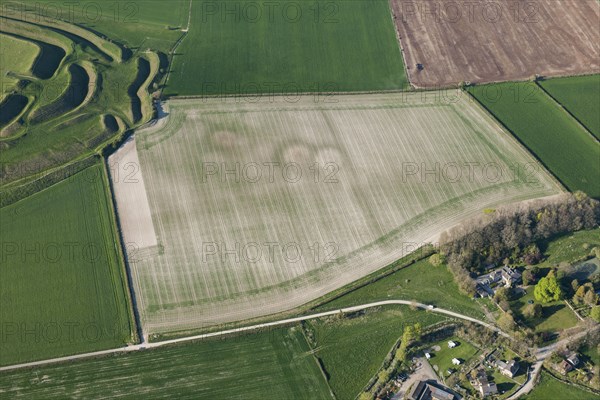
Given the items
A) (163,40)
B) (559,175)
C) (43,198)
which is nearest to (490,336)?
(559,175)

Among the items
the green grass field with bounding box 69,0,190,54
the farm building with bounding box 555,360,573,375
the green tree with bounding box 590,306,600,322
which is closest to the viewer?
the farm building with bounding box 555,360,573,375

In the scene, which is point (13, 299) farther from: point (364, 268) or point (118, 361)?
point (364, 268)

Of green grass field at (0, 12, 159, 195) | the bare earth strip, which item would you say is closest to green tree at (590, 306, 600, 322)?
the bare earth strip

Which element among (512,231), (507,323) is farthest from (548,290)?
(512,231)

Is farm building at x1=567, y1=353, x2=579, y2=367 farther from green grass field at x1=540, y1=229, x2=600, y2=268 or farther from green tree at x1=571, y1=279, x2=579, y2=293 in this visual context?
green grass field at x1=540, y1=229, x2=600, y2=268

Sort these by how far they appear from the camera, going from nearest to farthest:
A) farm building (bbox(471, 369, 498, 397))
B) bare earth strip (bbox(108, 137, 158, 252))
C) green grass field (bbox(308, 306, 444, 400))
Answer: farm building (bbox(471, 369, 498, 397)) → green grass field (bbox(308, 306, 444, 400)) → bare earth strip (bbox(108, 137, 158, 252))

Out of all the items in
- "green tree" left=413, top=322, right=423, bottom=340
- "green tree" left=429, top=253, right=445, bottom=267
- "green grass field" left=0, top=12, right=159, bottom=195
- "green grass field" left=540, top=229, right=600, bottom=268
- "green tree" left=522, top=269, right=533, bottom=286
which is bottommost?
"green tree" left=413, top=322, right=423, bottom=340

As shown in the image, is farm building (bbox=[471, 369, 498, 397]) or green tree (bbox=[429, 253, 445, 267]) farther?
green tree (bbox=[429, 253, 445, 267])
